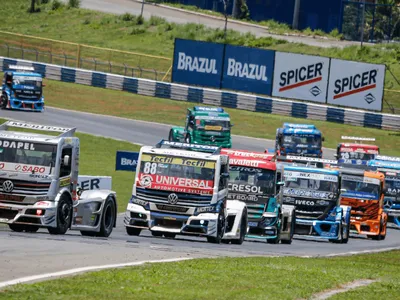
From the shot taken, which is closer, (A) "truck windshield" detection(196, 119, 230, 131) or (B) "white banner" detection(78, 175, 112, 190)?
(B) "white banner" detection(78, 175, 112, 190)

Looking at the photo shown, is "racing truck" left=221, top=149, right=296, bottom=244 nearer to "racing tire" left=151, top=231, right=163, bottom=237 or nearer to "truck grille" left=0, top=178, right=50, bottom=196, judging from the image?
"racing tire" left=151, top=231, right=163, bottom=237

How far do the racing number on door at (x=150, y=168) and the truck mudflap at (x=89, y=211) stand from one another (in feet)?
3.74

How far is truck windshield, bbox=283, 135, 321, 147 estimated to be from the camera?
51.1 meters

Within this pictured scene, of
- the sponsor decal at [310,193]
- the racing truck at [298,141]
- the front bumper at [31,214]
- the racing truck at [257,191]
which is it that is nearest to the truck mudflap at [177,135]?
the racing truck at [298,141]

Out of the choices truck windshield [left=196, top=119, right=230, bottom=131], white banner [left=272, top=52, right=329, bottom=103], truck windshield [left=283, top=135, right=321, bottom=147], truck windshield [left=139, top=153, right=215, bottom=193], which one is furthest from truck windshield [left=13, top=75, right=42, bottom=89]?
truck windshield [left=139, top=153, right=215, bottom=193]

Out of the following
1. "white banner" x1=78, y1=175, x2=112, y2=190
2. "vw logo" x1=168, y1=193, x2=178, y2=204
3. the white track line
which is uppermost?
"vw logo" x1=168, y1=193, x2=178, y2=204

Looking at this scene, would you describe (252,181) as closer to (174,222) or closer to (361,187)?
(174,222)

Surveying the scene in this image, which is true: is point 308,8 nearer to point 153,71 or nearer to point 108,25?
point 108,25

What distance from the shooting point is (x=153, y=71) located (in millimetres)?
71250

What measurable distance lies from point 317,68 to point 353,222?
3058cm

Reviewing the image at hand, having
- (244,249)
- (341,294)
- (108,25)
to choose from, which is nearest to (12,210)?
(244,249)

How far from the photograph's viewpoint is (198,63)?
6781 centimetres

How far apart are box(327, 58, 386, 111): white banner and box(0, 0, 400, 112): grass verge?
4.45ft

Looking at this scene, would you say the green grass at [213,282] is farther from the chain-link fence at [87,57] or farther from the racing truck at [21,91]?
the chain-link fence at [87,57]
